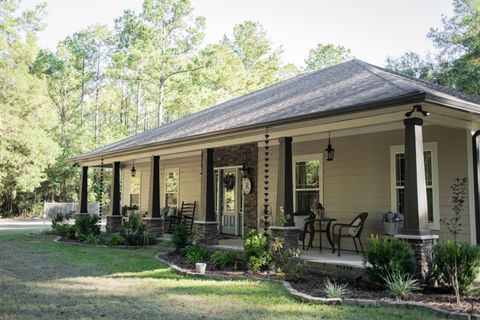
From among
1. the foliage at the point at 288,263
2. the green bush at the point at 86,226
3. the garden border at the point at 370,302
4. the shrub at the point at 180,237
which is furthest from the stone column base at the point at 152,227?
the garden border at the point at 370,302

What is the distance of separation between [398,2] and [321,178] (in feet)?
45.9

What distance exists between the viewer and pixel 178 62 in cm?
2833

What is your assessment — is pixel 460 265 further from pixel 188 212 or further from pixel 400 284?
pixel 188 212

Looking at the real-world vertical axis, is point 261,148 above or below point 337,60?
below

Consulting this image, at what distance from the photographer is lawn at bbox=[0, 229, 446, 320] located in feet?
16.6

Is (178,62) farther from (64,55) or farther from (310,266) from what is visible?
(310,266)

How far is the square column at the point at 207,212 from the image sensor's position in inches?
404

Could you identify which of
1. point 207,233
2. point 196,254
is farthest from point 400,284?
point 207,233

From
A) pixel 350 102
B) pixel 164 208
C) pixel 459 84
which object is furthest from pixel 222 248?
pixel 459 84

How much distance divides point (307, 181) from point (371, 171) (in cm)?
176

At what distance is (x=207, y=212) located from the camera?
34.2 ft

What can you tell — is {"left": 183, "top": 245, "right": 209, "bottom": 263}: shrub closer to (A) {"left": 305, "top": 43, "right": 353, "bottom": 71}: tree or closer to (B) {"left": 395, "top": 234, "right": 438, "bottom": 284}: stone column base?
(B) {"left": 395, "top": 234, "right": 438, "bottom": 284}: stone column base

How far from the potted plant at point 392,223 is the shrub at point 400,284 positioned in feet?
7.45

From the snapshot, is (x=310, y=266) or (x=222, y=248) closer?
(x=310, y=266)
